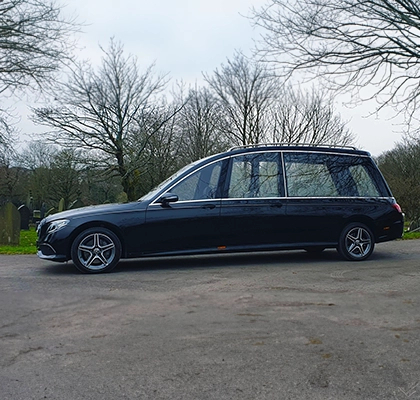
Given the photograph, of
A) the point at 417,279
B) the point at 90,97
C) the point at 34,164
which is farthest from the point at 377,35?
the point at 34,164

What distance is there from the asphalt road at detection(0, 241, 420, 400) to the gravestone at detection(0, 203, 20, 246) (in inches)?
257

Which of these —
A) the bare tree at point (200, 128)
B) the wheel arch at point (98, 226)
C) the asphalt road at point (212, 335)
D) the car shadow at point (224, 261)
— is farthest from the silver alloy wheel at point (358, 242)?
the bare tree at point (200, 128)

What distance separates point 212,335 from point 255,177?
425cm

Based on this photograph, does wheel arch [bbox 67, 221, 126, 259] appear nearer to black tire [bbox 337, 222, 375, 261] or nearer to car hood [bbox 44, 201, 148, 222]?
car hood [bbox 44, 201, 148, 222]

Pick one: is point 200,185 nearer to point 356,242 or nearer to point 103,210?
point 103,210

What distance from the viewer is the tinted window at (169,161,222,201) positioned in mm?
7434

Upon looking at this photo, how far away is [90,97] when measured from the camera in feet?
84.7

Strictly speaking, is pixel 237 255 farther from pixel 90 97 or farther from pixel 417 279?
pixel 90 97

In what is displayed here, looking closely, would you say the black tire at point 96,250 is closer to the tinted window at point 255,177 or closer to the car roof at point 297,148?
the tinted window at point 255,177

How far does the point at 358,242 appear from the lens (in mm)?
7984

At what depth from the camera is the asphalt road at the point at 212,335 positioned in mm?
2898

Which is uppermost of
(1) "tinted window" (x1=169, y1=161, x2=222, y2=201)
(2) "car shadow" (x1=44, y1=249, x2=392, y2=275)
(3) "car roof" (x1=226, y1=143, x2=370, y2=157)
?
(3) "car roof" (x1=226, y1=143, x2=370, y2=157)

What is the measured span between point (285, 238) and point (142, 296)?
10.3ft

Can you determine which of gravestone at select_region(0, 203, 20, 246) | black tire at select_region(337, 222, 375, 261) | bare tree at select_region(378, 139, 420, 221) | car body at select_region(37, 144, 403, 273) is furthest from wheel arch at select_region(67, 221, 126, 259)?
bare tree at select_region(378, 139, 420, 221)
